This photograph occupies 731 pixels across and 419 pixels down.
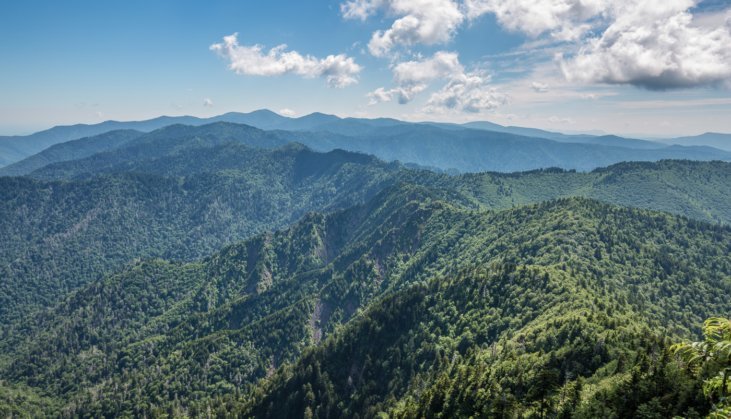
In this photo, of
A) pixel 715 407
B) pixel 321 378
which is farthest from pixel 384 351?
pixel 715 407

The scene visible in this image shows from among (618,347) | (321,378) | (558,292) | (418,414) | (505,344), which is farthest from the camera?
(321,378)

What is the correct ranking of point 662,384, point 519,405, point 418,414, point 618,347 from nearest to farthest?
1. point 662,384
2. point 519,405
3. point 618,347
4. point 418,414

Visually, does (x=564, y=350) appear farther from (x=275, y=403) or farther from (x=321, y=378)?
(x=275, y=403)

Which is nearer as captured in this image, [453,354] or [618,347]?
[618,347]

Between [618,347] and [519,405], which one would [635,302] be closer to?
[618,347]

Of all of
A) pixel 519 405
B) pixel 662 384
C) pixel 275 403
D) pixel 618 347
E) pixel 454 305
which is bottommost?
pixel 275 403

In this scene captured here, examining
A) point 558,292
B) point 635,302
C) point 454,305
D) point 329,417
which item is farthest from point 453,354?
point 635,302

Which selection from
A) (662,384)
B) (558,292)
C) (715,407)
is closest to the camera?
(715,407)

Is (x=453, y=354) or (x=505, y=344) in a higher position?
(x=505, y=344)

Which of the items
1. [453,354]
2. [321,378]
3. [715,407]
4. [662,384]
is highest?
[715,407]
